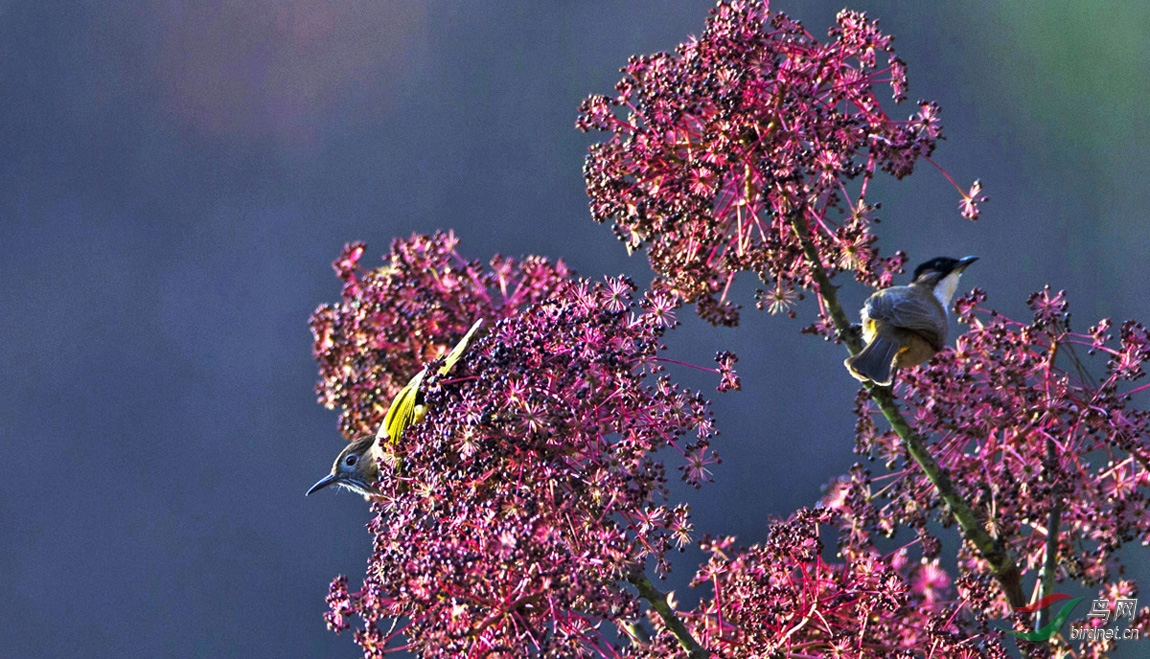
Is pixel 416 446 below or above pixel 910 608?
above

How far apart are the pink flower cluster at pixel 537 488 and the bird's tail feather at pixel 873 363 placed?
6.7 inches

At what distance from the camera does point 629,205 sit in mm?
1276

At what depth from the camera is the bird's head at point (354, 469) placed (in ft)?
5.31

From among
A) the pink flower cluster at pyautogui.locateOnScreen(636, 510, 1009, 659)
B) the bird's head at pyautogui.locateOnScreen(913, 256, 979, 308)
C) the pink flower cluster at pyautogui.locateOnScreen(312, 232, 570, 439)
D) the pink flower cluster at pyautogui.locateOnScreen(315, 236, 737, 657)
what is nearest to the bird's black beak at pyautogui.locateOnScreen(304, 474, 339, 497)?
the pink flower cluster at pyautogui.locateOnScreen(312, 232, 570, 439)

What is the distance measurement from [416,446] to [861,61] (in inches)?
24.6

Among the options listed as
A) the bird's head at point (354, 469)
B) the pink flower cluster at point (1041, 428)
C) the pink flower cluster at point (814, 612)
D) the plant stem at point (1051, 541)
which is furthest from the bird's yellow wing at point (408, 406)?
the plant stem at point (1051, 541)

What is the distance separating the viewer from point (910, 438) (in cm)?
124

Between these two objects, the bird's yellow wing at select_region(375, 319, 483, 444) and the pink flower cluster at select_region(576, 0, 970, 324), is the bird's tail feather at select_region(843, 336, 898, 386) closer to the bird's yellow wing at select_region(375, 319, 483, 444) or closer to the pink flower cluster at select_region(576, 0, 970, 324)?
the pink flower cluster at select_region(576, 0, 970, 324)

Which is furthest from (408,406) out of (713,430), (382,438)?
(713,430)

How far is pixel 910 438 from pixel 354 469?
2.55 ft

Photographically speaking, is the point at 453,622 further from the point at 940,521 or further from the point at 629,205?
the point at 940,521

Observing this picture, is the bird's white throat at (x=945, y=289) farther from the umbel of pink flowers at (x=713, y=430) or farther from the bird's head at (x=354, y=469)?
the bird's head at (x=354, y=469)

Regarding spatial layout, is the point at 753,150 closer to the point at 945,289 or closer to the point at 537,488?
the point at 537,488

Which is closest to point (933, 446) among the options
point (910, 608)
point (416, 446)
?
point (910, 608)
